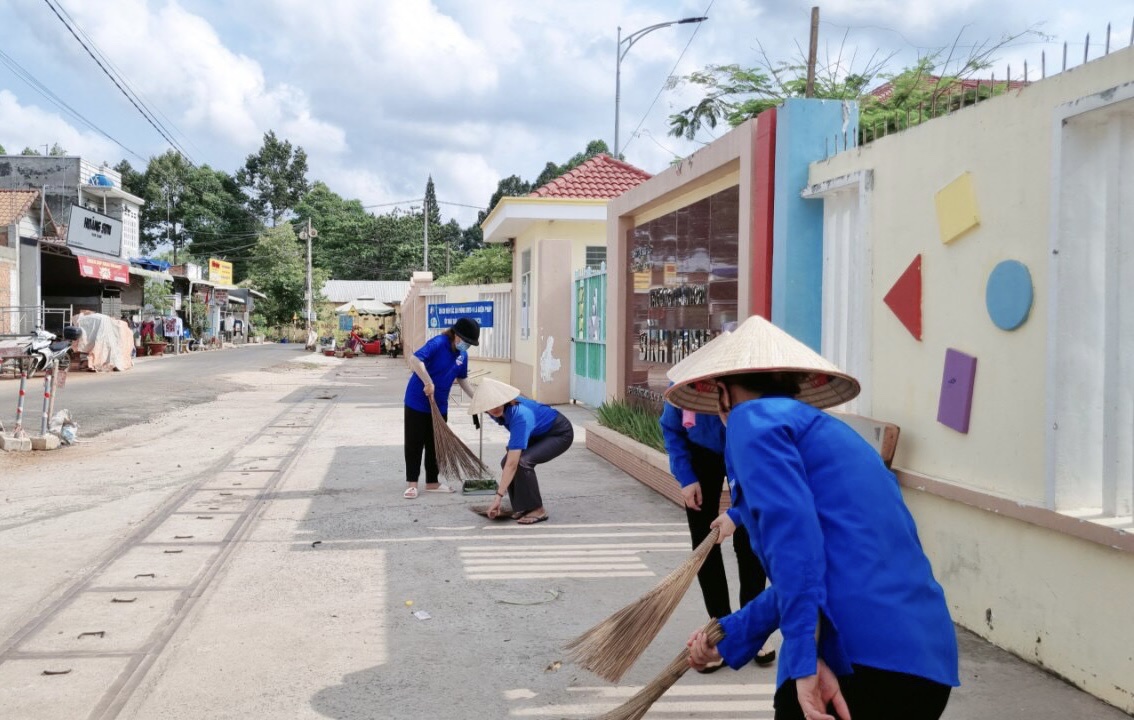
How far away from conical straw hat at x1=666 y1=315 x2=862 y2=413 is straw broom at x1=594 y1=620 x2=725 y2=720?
0.60 m

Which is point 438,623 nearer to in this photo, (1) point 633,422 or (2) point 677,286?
(1) point 633,422

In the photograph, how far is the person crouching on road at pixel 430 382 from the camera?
25.2 ft

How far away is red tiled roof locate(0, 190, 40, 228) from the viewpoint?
87.5 feet

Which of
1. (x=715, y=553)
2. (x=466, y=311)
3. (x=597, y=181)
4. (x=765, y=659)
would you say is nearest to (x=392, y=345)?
(x=466, y=311)

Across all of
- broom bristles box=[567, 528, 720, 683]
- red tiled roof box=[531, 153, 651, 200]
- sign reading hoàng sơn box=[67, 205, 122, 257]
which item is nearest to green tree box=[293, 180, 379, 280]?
sign reading hoàng sơn box=[67, 205, 122, 257]

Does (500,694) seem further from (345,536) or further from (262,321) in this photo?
(262,321)

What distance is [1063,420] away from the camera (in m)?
3.85

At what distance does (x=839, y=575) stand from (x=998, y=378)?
8.89ft

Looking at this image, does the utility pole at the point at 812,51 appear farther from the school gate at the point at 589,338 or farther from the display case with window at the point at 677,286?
the school gate at the point at 589,338

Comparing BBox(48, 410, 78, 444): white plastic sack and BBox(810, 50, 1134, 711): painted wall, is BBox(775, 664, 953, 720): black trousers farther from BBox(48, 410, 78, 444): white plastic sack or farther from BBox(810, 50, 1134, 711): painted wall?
BBox(48, 410, 78, 444): white plastic sack

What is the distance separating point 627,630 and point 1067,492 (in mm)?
2016

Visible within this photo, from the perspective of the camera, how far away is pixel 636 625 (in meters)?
2.91

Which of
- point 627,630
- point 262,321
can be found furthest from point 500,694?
point 262,321

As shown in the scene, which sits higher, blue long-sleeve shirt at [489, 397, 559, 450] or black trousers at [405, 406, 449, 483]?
blue long-sleeve shirt at [489, 397, 559, 450]
